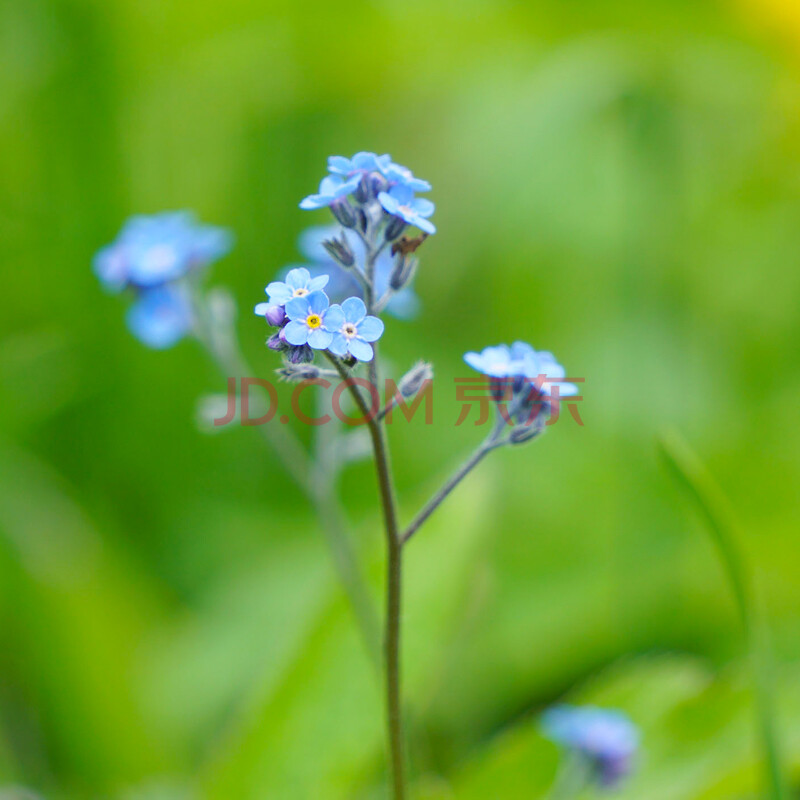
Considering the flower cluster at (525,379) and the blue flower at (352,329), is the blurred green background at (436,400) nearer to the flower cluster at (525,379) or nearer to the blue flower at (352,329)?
the flower cluster at (525,379)

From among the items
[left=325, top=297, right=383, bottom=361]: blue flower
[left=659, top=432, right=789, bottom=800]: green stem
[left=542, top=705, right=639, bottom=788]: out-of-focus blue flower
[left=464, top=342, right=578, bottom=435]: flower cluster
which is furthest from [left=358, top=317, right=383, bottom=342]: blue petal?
[left=542, top=705, right=639, bottom=788]: out-of-focus blue flower

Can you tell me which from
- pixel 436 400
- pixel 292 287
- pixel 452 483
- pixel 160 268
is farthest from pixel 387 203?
pixel 436 400

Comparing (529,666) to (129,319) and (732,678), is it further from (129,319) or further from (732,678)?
(129,319)

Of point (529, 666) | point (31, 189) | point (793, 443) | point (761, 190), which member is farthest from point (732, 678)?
point (31, 189)

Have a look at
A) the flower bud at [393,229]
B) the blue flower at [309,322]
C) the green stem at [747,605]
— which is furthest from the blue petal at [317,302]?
the green stem at [747,605]

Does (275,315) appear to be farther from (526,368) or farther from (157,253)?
(157,253)

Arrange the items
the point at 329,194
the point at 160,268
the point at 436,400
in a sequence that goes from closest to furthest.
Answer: the point at 329,194 < the point at 160,268 < the point at 436,400
